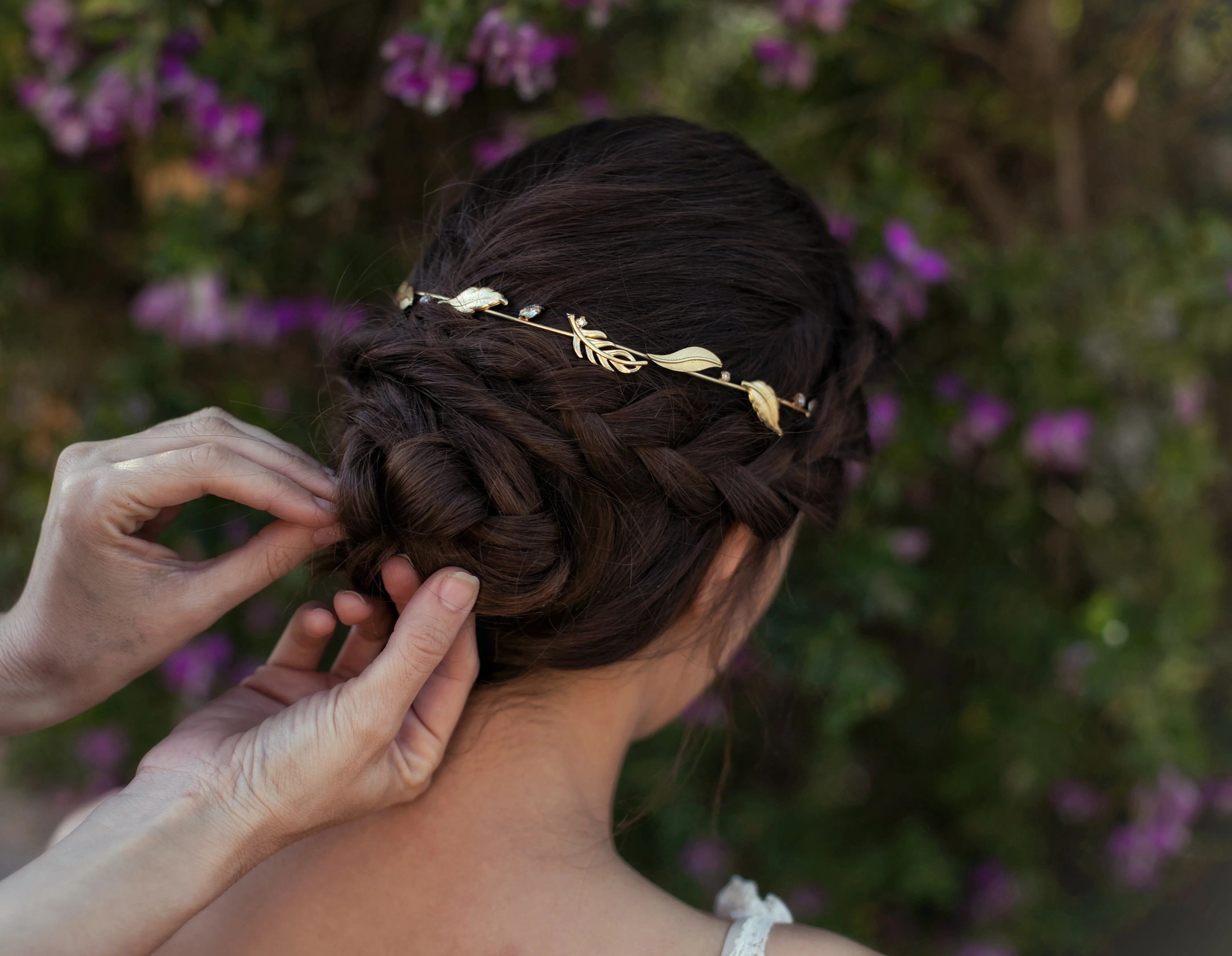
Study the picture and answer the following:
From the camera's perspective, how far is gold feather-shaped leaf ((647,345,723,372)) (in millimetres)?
918

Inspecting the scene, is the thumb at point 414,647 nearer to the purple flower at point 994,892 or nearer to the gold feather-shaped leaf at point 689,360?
the gold feather-shaped leaf at point 689,360

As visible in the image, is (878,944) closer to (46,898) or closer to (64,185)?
(46,898)

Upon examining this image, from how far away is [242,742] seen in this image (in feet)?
2.86

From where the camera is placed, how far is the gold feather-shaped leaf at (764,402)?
0.97 metres

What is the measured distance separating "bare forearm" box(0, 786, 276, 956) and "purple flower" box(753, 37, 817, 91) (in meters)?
1.44

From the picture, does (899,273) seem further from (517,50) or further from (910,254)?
(517,50)

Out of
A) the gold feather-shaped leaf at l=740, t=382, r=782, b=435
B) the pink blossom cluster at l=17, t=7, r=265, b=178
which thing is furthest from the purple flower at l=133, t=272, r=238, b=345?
the gold feather-shaped leaf at l=740, t=382, r=782, b=435

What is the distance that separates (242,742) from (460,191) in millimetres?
1233

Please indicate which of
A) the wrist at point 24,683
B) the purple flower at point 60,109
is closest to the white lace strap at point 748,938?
the wrist at point 24,683

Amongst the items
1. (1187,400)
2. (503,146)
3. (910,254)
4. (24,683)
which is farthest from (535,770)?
(1187,400)

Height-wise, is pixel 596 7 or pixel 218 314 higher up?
pixel 596 7

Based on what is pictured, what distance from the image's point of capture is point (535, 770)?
1.03 m

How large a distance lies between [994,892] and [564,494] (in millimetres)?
1732

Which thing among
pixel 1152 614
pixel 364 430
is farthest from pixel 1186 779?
pixel 364 430
